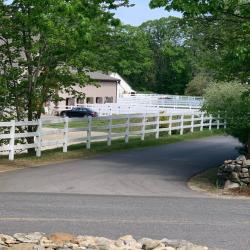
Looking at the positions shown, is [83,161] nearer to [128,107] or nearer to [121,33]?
[121,33]

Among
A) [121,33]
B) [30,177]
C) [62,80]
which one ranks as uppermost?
[121,33]

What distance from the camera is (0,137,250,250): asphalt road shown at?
31.9 ft

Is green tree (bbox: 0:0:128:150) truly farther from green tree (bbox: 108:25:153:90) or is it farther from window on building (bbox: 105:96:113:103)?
window on building (bbox: 105:96:113:103)

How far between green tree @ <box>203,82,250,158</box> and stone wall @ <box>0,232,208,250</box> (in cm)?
1041

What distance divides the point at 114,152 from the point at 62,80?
4017 mm

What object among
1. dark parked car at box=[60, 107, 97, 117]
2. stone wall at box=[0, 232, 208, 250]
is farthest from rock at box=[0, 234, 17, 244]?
dark parked car at box=[60, 107, 97, 117]

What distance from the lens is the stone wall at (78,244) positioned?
749 centimetres

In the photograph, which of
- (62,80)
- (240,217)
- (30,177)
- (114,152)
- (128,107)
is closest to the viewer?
(240,217)

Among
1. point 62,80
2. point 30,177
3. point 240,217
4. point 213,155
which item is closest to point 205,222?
point 240,217

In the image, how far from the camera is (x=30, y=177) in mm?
16500

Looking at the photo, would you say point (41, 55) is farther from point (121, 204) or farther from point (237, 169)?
point (121, 204)

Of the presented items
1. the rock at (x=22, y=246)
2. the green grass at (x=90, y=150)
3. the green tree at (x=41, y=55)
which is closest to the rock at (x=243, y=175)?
the green grass at (x=90, y=150)

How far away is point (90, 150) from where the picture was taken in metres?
24.2

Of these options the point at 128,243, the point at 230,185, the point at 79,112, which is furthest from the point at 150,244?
the point at 79,112
